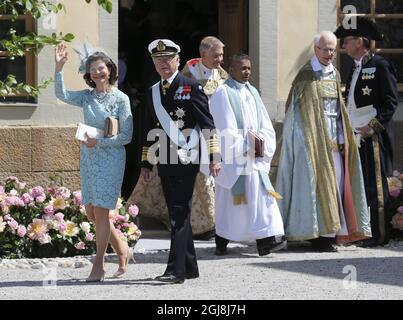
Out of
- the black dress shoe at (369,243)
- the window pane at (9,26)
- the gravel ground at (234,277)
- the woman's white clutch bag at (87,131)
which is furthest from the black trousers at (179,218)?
the window pane at (9,26)

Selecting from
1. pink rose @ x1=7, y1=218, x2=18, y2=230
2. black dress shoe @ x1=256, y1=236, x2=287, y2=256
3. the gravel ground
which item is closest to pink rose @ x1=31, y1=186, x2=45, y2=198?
pink rose @ x1=7, y1=218, x2=18, y2=230

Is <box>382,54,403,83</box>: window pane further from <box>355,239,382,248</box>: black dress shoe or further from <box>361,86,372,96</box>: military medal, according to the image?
<box>355,239,382,248</box>: black dress shoe

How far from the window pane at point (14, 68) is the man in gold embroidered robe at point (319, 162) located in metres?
2.62

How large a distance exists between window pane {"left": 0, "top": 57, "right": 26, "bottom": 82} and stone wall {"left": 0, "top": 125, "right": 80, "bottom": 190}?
1.69ft

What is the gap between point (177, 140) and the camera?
1016 centimetres

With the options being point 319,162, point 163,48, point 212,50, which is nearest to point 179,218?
point 163,48

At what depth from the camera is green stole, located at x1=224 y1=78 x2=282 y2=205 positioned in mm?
11758

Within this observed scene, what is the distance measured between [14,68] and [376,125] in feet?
11.1

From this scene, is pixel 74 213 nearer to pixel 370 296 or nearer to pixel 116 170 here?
pixel 116 170

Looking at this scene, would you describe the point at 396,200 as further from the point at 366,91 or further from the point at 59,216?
the point at 59,216

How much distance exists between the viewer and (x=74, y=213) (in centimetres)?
1207

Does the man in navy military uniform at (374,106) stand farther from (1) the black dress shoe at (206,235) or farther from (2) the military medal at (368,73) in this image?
(1) the black dress shoe at (206,235)

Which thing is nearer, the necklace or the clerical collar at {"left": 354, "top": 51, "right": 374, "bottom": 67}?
the necklace

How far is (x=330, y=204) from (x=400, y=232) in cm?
111
